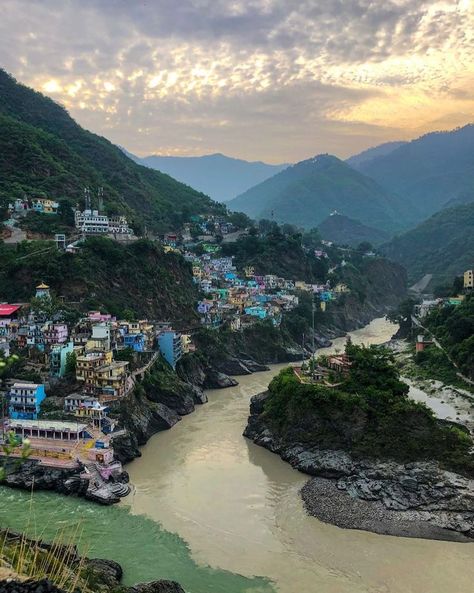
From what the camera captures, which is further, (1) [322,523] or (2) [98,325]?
(2) [98,325]

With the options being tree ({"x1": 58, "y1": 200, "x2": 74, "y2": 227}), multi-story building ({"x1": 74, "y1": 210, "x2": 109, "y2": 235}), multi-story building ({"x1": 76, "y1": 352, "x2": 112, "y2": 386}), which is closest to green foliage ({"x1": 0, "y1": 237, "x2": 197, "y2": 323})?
multi-story building ({"x1": 74, "y1": 210, "x2": 109, "y2": 235})

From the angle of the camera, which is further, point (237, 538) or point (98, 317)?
point (98, 317)

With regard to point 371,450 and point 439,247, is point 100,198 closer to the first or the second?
point 371,450

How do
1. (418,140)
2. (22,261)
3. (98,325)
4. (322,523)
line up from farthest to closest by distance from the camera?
(418,140) < (22,261) < (98,325) < (322,523)

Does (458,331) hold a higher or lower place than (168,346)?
higher

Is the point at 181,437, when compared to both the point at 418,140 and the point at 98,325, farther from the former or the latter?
the point at 418,140

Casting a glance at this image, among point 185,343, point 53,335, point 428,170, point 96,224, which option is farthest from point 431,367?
point 428,170

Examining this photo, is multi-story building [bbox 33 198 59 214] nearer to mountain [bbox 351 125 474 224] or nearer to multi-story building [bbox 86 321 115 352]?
multi-story building [bbox 86 321 115 352]

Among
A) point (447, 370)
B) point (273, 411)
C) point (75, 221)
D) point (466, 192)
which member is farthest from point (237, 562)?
point (466, 192)
